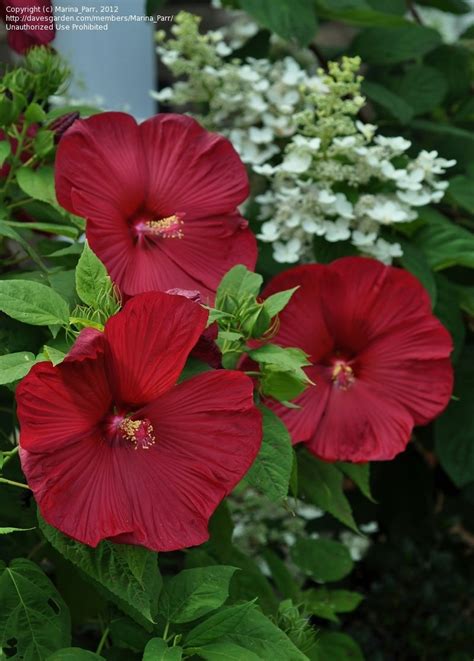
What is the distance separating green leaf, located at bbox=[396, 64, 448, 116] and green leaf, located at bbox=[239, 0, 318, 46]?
258 mm

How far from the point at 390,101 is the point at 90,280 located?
801 mm

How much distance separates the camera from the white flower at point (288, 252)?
1256 millimetres

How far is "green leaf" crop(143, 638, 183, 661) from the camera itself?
78cm

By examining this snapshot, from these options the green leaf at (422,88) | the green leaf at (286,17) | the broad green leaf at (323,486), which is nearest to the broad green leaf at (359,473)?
the broad green leaf at (323,486)

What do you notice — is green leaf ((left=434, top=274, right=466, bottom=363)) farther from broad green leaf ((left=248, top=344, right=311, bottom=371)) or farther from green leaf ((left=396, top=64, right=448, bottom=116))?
broad green leaf ((left=248, top=344, right=311, bottom=371))

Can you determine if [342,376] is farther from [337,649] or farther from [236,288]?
[337,649]

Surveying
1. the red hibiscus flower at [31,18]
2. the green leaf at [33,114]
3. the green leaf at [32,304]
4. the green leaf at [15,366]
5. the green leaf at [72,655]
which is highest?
the red hibiscus flower at [31,18]

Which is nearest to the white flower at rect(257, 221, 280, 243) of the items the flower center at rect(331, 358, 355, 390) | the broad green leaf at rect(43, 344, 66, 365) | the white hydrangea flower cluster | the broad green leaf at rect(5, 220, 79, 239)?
the white hydrangea flower cluster

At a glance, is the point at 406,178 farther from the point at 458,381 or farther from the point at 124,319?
the point at 124,319

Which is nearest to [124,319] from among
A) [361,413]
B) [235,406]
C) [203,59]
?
[235,406]

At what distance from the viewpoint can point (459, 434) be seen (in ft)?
4.72

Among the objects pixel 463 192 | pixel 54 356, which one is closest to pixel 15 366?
pixel 54 356

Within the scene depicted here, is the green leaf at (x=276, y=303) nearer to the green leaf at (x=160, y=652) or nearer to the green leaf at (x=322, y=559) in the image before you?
the green leaf at (x=160, y=652)

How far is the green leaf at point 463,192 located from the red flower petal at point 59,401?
2.34 feet
